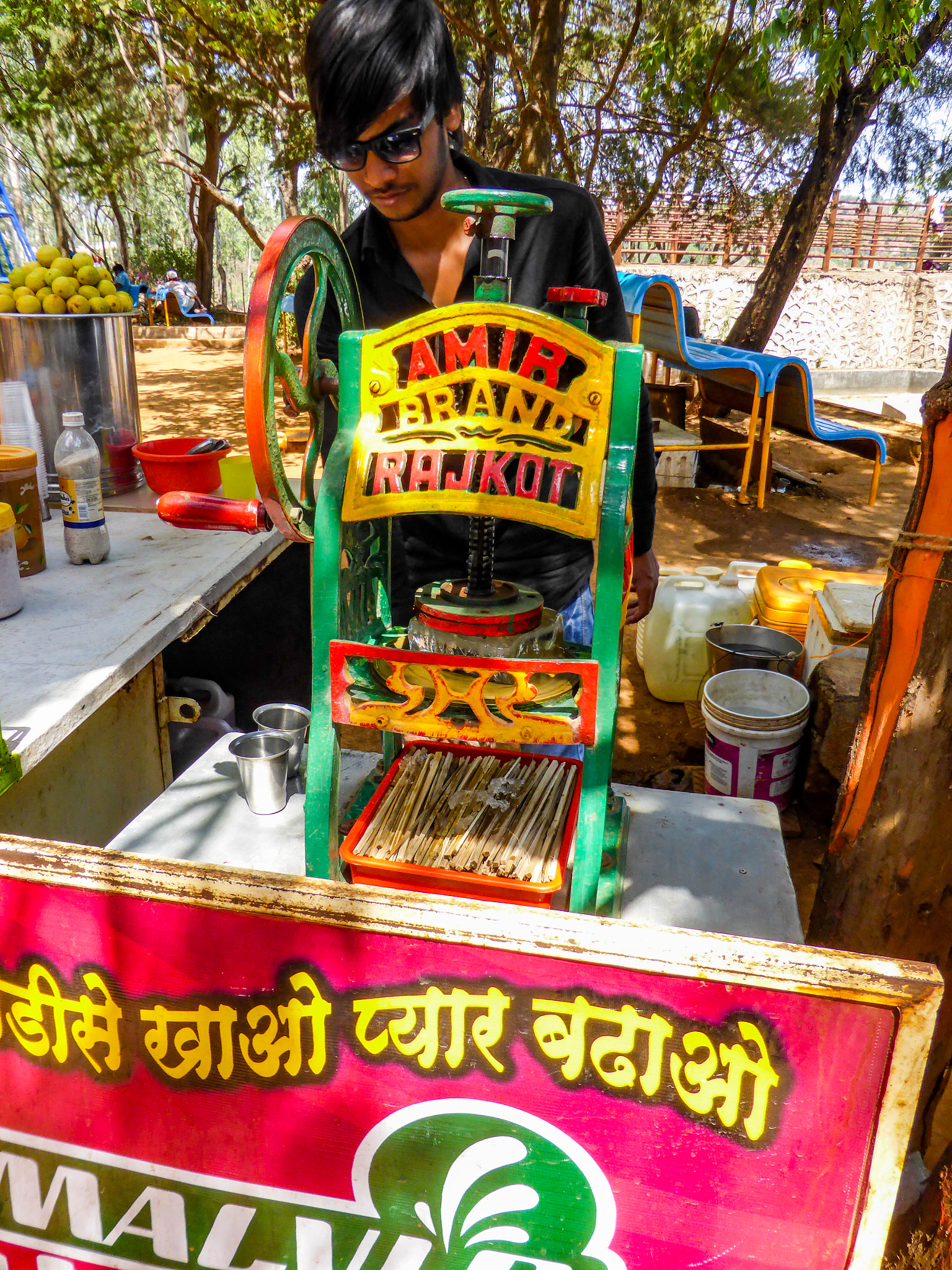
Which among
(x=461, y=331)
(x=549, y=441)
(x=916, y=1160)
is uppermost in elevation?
(x=461, y=331)

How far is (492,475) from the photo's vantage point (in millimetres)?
1116

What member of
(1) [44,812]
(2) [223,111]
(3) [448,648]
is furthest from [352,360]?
(2) [223,111]

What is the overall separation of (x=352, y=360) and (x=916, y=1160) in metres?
1.57

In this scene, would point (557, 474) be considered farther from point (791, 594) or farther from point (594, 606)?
point (791, 594)

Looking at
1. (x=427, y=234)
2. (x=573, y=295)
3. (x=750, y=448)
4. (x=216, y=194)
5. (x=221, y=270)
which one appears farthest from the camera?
(x=221, y=270)

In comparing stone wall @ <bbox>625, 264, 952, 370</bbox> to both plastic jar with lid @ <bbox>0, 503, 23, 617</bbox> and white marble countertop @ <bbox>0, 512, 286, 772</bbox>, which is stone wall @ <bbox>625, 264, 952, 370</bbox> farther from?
plastic jar with lid @ <bbox>0, 503, 23, 617</bbox>

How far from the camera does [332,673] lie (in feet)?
3.87

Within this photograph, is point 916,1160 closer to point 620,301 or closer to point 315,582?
point 315,582

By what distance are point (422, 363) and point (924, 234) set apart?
1636 cm

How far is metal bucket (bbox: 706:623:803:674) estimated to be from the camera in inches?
121

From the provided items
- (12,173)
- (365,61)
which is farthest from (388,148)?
(12,173)

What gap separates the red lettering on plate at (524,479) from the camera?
1.11 meters

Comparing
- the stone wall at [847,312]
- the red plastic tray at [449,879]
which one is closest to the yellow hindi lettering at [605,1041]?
the red plastic tray at [449,879]

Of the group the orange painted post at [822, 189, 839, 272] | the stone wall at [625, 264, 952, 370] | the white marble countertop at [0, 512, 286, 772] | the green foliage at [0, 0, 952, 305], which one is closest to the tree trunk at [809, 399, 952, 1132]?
the white marble countertop at [0, 512, 286, 772]
